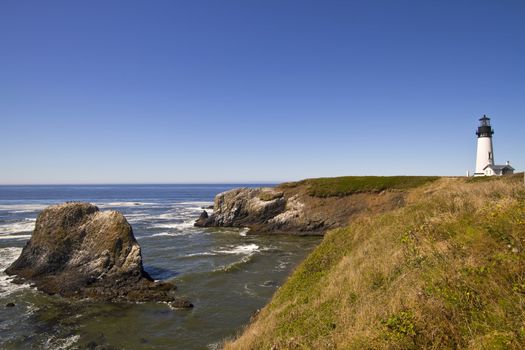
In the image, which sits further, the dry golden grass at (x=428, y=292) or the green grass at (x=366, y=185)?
the green grass at (x=366, y=185)

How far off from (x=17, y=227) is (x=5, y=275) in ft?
95.0

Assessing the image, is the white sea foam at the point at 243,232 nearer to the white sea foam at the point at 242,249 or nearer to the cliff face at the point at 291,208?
the cliff face at the point at 291,208

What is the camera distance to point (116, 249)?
23.6m

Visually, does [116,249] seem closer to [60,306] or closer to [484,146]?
[60,306]

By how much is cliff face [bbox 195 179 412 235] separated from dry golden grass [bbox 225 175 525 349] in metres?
33.9

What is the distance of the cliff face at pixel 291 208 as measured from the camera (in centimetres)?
4650

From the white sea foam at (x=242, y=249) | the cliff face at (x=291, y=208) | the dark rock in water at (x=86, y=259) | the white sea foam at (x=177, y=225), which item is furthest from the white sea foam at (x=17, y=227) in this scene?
the white sea foam at (x=242, y=249)

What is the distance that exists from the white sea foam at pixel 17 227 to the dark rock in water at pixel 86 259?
24549 mm

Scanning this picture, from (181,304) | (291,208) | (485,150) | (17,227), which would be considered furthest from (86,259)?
(485,150)

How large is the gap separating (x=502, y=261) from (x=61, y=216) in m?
28.4

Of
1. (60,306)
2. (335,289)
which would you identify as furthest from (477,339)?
(60,306)

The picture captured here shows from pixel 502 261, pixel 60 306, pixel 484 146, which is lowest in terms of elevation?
pixel 60 306

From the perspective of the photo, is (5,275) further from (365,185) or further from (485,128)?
(485,128)

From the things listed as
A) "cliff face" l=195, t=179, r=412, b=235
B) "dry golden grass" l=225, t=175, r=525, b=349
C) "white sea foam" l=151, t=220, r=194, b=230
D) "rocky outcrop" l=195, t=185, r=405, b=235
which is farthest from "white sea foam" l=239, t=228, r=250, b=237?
"dry golden grass" l=225, t=175, r=525, b=349
